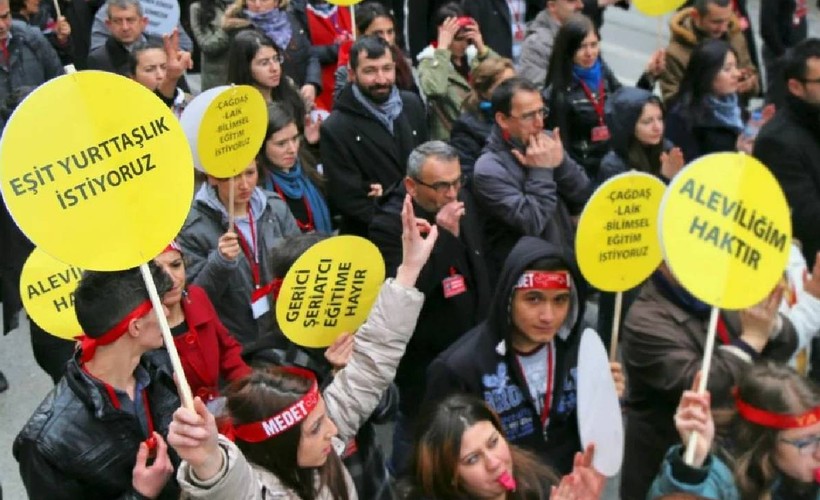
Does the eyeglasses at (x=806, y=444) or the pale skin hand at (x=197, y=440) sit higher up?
the pale skin hand at (x=197, y=440)

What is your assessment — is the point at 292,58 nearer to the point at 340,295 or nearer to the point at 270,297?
the point at 270,297

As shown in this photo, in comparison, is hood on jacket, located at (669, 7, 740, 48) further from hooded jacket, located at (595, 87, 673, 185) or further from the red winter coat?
the red winter coat

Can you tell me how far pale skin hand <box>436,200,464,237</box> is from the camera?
420cm

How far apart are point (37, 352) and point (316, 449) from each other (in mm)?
1894

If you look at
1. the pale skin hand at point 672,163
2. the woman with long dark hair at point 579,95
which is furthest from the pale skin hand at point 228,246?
the woman with long dark hair at point 579,95

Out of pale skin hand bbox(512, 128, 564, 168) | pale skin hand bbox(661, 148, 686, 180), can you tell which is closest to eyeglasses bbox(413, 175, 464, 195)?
pale skin hand bbox(512, 128, 564, 168)

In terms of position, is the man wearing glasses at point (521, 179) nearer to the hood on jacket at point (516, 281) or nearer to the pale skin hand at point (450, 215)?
the pale skin hand at point (450, 215)

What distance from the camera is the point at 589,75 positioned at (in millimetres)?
5961

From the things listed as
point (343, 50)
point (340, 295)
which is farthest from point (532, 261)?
point (343, 50)

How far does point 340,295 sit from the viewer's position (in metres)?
3.48

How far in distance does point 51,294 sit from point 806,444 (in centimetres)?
244

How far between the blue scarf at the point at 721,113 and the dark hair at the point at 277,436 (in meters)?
3.72

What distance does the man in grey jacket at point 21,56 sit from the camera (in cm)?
633

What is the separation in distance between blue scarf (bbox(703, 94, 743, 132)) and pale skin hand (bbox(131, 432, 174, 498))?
158 inches
